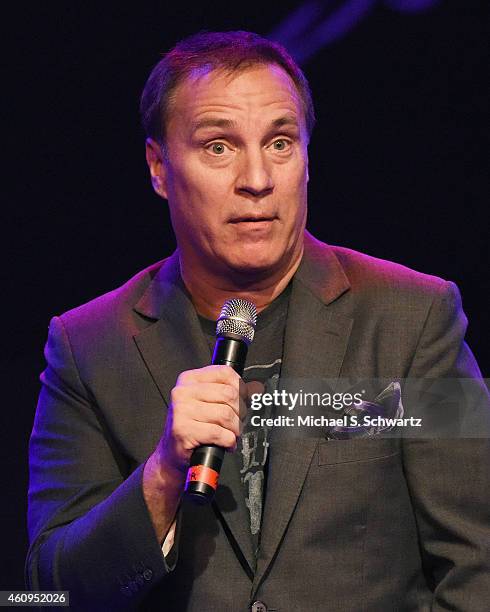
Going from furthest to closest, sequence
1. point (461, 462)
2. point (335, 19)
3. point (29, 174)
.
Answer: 1. point (29, 174)
2. point (335, 19)
3. point (461, 462)

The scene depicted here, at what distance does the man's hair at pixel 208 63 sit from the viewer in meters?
2.11

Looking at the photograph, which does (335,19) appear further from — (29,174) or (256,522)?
(256,522)

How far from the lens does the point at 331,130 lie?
2.66m

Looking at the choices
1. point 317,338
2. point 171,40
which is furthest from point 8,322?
point 317,338

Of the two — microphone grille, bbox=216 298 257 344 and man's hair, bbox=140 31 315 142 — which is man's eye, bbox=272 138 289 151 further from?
microphone grille, bbox=216 298 257 344

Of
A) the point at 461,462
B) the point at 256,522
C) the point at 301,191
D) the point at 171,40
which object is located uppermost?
the point at 171,40

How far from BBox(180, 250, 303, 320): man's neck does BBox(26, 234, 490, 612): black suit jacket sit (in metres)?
0.04

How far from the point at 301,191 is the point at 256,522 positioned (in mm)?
683

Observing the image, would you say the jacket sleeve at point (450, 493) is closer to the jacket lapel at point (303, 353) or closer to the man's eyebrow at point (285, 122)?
the jacket lapel at point (303, 353)

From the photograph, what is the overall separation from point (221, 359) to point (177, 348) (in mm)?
443

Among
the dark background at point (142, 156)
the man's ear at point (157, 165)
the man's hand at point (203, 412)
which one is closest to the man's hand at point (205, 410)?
the man's hand at point (203, 412)

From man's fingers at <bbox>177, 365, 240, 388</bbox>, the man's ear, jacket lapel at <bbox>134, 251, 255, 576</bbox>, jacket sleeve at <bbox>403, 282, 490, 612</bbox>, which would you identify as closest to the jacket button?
jacket lapel at <bbox>134, 251, 255, 576</bbox>

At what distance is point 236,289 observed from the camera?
2.19 metres

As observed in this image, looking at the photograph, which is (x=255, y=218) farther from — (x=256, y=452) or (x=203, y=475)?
(x=203, y=475)
